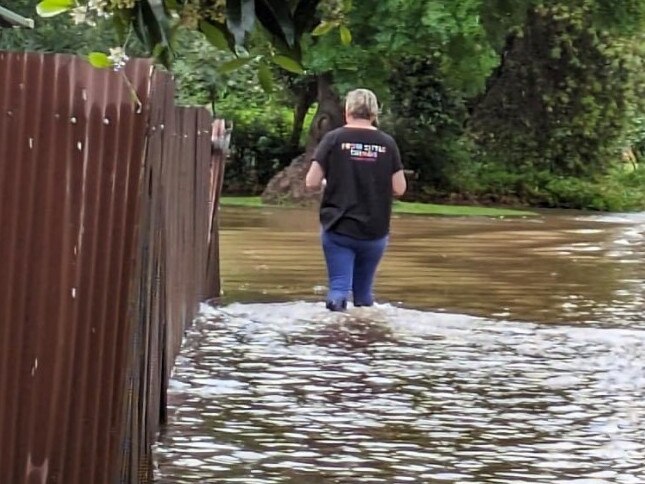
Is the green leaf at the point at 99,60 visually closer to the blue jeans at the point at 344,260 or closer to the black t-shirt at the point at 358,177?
the black t-shirt at the point at 358,177

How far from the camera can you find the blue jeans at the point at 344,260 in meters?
10.3

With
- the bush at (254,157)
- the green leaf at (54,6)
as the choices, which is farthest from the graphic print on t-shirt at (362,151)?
the bush at (254,157)

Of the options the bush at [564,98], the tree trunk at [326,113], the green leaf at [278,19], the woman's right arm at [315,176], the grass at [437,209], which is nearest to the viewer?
the green leaf at [278,19]

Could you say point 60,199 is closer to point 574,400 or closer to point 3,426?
point 3,426

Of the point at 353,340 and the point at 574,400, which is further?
the point at 353,340

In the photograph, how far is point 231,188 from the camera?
33.1 m

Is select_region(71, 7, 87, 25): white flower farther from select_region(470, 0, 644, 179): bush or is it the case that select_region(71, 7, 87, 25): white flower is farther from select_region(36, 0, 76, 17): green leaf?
select_region(470, 0, 644, 179): bush

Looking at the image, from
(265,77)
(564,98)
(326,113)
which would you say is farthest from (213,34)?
(564,98)

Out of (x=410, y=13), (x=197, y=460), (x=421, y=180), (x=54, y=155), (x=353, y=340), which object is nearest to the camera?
(x=54, y=155)

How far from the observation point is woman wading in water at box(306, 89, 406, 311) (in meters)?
10.2

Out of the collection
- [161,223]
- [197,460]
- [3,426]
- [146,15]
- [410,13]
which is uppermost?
[410,13]

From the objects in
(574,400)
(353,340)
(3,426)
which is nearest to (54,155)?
(3,426)

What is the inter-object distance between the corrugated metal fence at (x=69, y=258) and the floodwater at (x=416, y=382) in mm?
1254

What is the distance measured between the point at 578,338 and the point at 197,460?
4.31m
